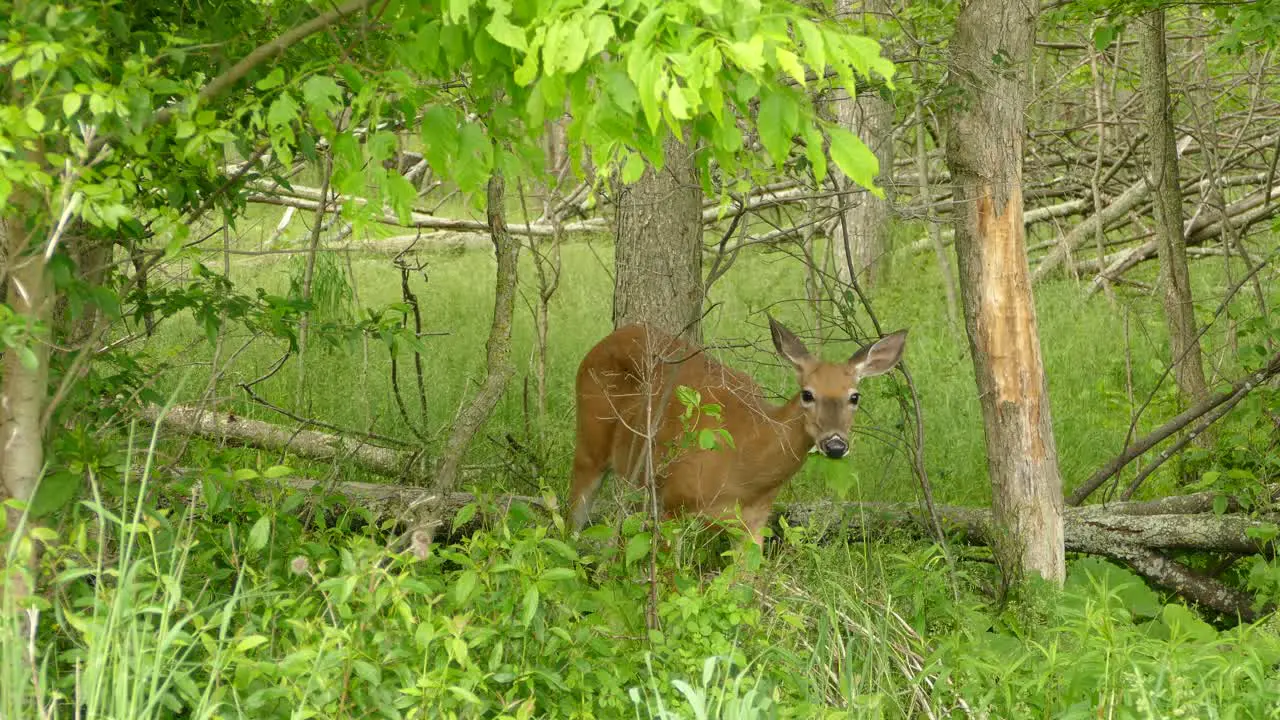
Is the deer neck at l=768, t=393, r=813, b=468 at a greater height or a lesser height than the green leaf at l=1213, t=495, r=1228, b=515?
greater

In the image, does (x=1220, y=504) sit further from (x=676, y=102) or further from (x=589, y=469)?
(x=676, y=102)

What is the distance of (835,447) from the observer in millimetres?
5605

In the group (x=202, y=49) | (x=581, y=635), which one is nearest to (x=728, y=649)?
(x=581, y=635)

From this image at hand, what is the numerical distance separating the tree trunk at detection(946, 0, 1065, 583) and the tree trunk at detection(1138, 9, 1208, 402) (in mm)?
2312

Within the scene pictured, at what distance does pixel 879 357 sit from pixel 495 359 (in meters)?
1.79

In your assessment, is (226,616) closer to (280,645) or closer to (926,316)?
(280,645)

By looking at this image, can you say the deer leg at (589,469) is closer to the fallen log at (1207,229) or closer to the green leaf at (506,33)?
the green leaf at (506,33)

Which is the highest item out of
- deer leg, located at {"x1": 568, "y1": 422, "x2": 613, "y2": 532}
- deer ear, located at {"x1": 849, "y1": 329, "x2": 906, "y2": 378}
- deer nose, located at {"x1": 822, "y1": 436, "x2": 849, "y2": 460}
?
deer ear, located at {"x1": 849, "y1": 329, "x2": 906, "y2": 378}

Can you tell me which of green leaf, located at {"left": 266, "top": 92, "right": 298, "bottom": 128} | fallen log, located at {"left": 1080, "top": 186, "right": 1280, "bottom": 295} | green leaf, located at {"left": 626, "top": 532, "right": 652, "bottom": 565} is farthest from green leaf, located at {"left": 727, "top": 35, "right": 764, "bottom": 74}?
fallen log, located at {"left": 1080, "top": 186, "right": 1280, "bottom": 295}

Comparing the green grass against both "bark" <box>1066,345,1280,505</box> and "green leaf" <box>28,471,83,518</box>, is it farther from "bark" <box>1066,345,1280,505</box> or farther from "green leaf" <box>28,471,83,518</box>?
"green leaf" <box>28,471,83,518</box>

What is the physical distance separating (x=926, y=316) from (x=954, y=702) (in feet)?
23.2

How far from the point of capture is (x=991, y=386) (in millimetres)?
5410

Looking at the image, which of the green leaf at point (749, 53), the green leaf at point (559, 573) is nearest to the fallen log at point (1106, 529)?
the green leaf at point (559, 573)

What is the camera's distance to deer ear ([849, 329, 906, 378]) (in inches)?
232
